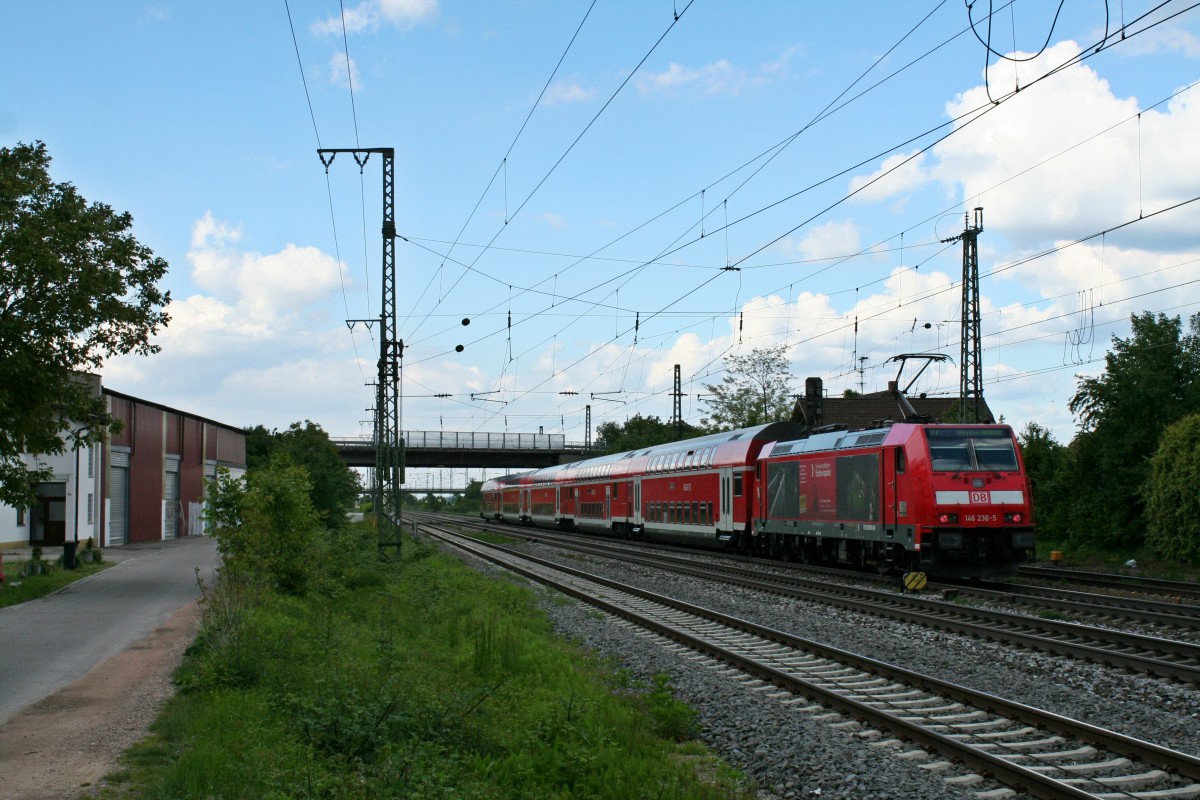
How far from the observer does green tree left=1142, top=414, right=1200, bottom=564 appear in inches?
953

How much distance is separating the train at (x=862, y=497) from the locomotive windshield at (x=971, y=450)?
0.9 inches

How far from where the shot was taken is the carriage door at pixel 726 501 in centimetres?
3108

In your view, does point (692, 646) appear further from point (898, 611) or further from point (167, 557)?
point (167, 557)

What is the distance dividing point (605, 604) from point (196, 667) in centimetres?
836

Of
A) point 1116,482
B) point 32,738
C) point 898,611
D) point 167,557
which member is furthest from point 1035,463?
point 32,738

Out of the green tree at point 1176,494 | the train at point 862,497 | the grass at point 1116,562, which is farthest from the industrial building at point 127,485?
the green tree at point 1176,494

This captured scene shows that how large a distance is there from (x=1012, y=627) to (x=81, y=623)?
46.2 feet

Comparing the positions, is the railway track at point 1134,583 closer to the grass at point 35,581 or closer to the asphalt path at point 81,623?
the asphalt path at point 81,623

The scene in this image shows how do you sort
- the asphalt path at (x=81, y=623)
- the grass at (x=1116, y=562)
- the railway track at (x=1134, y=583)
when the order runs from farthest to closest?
the grass at (x=1116, y=562) → the railway track at (x=1134, y=583) → the asphalt path at (x=81, y=623)

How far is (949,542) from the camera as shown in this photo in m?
19.4

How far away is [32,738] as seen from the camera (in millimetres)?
8992

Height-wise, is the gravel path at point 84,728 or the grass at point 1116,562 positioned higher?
the gravel path at point 84,728

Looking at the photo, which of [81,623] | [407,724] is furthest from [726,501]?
[407,724]

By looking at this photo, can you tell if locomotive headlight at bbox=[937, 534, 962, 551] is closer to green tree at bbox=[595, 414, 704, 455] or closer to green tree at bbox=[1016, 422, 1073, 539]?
green tree at bbox=[1016, 422, 1073, 539]
